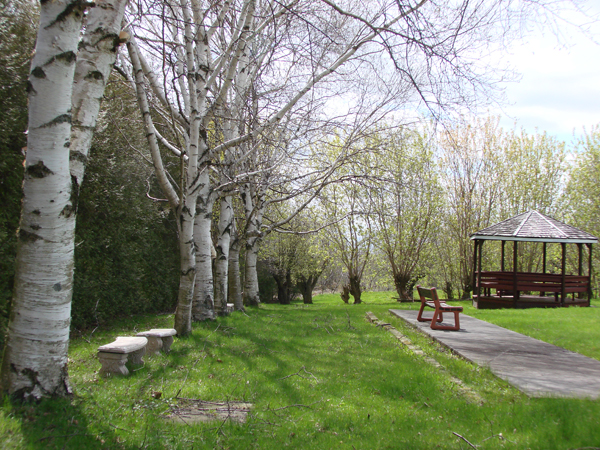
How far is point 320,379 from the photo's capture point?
5195mm

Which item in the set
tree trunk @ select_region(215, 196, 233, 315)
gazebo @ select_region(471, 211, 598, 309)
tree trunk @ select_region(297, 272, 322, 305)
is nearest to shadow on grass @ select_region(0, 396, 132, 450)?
tree trunk @ select_region(215, 196, 233, 315)

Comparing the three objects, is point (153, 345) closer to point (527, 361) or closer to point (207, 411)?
point (207, 411)

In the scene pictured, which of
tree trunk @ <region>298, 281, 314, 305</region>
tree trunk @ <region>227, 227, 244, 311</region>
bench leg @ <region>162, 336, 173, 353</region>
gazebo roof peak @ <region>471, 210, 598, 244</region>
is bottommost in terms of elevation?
tree trunk @ <region>298, 281, 314, 305</region>

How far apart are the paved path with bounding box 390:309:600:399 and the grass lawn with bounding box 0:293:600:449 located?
0.27m

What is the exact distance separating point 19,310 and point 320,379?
341cm

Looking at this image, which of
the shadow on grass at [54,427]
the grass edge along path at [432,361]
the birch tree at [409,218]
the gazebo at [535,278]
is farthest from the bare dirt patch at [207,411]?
the birch tree at [409,218]

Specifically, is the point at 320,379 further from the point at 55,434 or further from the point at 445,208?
the point at 445,208

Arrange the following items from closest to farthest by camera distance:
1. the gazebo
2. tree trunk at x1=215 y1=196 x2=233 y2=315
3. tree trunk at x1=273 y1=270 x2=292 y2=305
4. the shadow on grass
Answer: the shadow on grass
tree trunk at x1=215 y1=196 x2=233 y2=315
the gazebo
tree trunk at x1=273 y1=270 x2=292 y2=305

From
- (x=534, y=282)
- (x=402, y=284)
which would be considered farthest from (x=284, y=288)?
(x=534, y=282)

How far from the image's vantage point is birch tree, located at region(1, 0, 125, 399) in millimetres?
3414

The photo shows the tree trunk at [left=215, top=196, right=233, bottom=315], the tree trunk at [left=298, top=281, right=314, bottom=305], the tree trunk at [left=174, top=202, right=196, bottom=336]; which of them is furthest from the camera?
the tree trunk at [left=298, top=281, right=314, bottom=305]

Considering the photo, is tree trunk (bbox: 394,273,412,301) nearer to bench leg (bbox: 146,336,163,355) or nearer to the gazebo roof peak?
the gazebo roof peak

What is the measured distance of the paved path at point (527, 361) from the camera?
4461mm

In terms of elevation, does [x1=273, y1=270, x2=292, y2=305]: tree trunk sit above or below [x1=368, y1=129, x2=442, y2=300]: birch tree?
below
